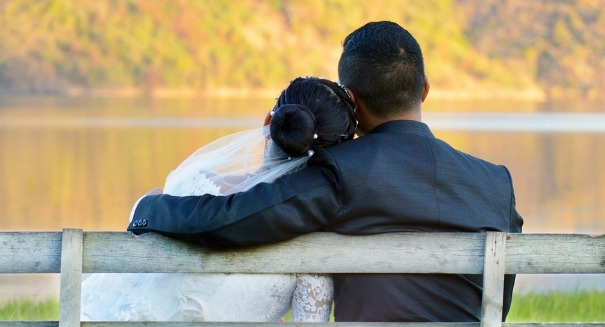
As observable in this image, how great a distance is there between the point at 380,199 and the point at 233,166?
22.4 inches

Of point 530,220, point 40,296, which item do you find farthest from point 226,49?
point 40,296

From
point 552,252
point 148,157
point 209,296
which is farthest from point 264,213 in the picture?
point 148,157

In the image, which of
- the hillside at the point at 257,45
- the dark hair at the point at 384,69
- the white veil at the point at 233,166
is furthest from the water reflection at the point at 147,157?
the hillside at the point at 257,45

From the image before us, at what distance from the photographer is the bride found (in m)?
2.51

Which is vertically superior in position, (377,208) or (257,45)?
(257,45)

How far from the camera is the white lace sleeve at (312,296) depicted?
250 cm

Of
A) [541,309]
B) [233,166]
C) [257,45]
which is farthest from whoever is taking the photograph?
[257,45]

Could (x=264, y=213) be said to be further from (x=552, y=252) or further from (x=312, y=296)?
(x=552, y=252)

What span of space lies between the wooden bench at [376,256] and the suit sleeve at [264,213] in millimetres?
40

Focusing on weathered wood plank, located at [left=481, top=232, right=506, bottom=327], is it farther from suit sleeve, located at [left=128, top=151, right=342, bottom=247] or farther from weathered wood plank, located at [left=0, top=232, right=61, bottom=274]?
weathered wood plank, located at [left=0, top=232, right=61, bottom=274]

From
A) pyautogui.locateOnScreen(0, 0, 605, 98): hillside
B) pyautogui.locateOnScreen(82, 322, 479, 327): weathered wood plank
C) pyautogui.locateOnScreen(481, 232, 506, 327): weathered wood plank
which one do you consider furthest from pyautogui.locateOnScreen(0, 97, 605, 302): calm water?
pyautogui.locateOnScreen(0, 0, 605, 98): hillside

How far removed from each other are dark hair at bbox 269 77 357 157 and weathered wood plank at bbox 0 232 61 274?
61 cm

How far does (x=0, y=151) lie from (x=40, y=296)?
21.3 m

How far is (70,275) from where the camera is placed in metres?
2.31
